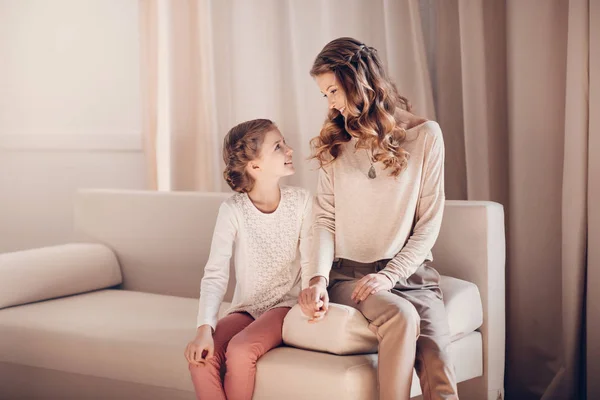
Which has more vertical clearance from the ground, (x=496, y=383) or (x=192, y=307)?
(x=192, y=307)

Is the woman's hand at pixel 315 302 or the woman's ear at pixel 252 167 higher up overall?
the woman's ear at pixel 252 167

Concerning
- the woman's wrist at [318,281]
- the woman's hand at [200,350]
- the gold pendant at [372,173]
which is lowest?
the woman's hand at [200,350]

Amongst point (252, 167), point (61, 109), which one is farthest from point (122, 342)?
point (61, 109)

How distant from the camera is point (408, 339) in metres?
1.68

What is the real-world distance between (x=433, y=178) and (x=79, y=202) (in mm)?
1605

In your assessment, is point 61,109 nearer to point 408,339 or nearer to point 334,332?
point 334,332

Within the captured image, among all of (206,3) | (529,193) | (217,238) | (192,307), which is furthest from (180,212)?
(529,193)

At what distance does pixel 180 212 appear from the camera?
283 centimetres

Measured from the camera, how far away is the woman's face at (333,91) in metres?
1.94

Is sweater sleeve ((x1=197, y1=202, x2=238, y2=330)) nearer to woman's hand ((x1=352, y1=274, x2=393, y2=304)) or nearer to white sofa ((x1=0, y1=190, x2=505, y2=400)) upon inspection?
white sofa ((x1=0, y1=190, x2=505, y2=400))

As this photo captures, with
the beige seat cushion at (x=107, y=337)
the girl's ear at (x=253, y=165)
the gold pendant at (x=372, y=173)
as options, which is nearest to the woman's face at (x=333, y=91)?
the gold pendant at (x=372, y=173)

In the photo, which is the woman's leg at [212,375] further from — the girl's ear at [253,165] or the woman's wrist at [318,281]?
the girl's ear at [253,165]

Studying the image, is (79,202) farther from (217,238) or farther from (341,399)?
(341,399)

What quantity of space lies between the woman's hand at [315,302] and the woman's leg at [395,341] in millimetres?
113
